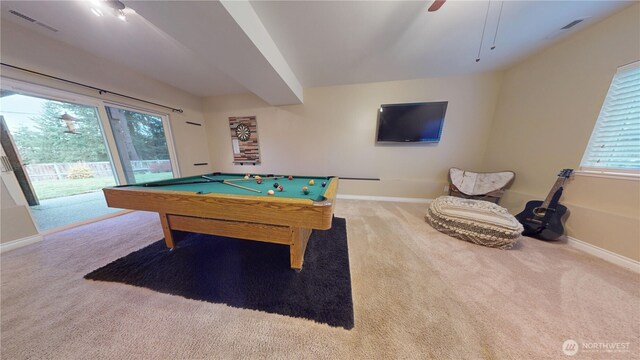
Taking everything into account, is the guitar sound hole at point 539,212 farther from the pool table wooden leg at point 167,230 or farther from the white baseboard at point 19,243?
the white baseboard at point 19,243

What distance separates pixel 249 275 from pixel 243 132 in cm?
311

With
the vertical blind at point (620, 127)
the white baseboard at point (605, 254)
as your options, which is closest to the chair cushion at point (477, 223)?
the white baseboard at point (605, 254)

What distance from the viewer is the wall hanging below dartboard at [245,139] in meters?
3.52

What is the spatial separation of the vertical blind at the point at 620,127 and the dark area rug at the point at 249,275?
2817mm

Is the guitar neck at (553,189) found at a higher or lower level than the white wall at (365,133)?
lower

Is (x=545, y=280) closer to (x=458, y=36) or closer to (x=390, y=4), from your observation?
(x=458, y=36)

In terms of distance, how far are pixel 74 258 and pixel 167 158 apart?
2.21 meters

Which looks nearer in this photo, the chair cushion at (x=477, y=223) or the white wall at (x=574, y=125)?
the white wall at (x=574, y=125)

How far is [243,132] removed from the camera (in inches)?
141

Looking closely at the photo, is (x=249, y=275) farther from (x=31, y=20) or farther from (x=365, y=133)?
(x=31, y=20)

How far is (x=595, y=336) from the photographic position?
0.93 metres

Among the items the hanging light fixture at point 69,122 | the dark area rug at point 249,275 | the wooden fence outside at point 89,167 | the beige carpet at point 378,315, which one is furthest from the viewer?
the hanging light fixture at point 69,122

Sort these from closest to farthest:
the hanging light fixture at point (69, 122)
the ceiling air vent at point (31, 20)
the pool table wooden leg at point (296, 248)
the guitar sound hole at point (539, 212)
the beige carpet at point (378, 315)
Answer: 1. the beige carpet at point (378, 315)
2. the pool table wooden leg at point (296, 248)
3. the ceiling air vent at point (31, 20)
4. the guitar sound hole at point (539, 212)
5. the hanging light fixture at point (69, 122)

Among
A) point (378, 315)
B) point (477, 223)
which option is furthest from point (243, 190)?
point (477, 223)
